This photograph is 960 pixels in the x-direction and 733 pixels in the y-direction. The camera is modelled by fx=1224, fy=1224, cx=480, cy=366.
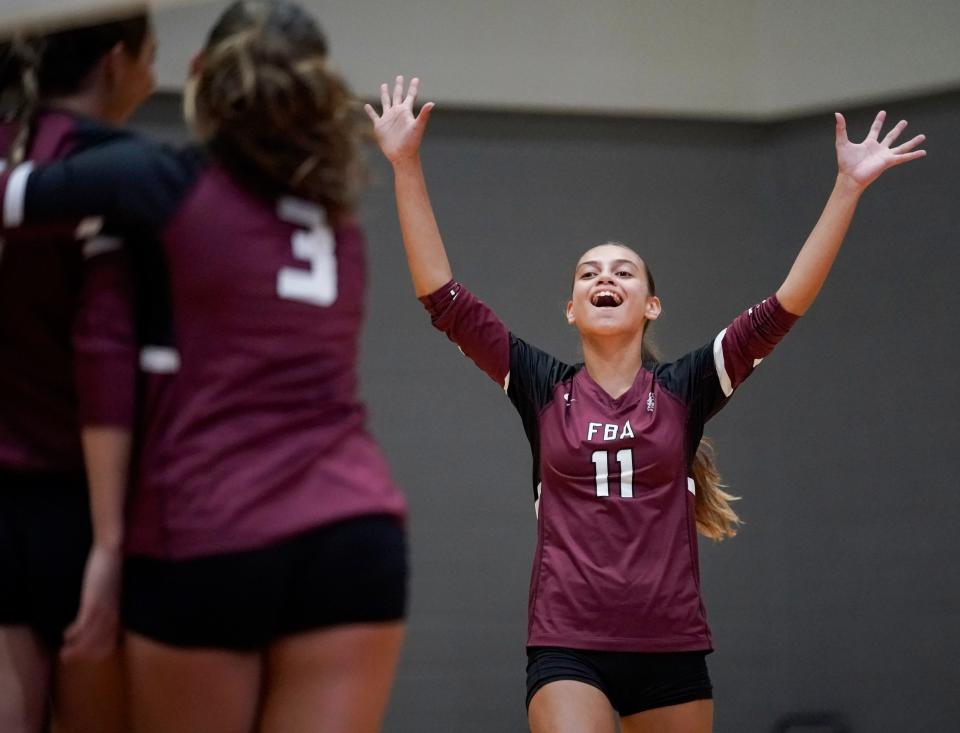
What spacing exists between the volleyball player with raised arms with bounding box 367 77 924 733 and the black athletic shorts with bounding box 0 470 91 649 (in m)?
1.48

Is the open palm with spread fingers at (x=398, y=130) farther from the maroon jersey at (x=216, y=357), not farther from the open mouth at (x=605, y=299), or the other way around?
the maroon jersey at (x=216, y=357)

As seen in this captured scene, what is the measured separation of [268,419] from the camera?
1630 millimetres

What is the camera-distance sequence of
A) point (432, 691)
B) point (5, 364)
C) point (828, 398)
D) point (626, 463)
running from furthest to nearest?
point (828, 398) → point (432, 691) → point (626, 463) → point (5, 364)

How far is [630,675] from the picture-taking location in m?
3.09

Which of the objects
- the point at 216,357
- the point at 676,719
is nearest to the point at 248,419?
the point at 216,357

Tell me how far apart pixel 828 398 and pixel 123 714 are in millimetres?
4025

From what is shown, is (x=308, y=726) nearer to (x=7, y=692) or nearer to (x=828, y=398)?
(x=7, y=692)

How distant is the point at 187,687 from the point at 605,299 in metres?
2.14

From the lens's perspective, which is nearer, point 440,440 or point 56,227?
point 56,227

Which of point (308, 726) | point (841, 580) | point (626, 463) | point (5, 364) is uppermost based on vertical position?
point (5, 364)

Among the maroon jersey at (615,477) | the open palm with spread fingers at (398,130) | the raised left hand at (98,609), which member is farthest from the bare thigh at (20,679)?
the open palm with spread fingers at (398,130)

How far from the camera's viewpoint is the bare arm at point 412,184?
310 centimetres

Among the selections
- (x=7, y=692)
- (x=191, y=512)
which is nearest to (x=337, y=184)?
(x=191, y=512)

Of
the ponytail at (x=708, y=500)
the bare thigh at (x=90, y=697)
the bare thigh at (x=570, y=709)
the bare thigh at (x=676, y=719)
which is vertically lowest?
the bare thigh at (x=676, y=719)
